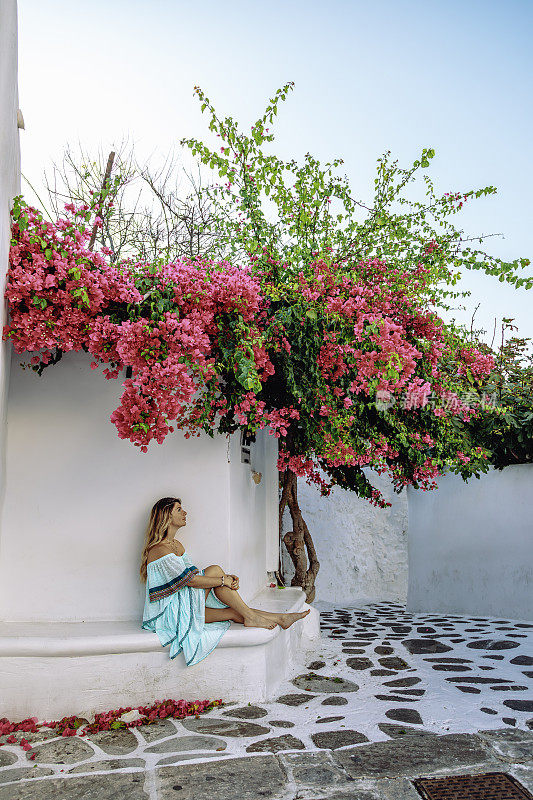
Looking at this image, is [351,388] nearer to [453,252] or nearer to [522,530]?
[453,252]

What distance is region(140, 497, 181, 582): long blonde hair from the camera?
4715 millimetres

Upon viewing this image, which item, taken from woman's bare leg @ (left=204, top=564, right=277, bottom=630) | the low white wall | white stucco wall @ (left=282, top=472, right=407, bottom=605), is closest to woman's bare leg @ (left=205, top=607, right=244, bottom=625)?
woman's bare leg @ (left=204, top=564, right=277, bottom=630)

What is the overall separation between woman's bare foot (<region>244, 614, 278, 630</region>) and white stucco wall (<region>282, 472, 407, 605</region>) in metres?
6.41

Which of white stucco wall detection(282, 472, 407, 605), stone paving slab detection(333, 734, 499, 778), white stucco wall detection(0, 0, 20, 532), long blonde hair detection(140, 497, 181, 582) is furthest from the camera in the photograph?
white stucco wall detection(282, 472, 407, 605)

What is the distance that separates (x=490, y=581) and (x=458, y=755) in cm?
600

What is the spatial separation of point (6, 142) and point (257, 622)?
384 cm

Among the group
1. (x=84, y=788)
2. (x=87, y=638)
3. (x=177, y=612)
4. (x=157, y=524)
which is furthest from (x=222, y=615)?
(x=84, y=788)

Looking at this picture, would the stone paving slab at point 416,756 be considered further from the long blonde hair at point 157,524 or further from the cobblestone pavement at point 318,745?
the long blonde hair at point 157,524

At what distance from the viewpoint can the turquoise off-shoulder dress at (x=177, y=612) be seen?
177 inches

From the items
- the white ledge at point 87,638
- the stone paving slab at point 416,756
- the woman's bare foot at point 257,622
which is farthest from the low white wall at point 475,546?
the stone paving slab at point 416,756

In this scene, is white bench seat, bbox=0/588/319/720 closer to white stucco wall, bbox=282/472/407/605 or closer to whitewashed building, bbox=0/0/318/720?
whitewashed building, bbox=0/0/318/720

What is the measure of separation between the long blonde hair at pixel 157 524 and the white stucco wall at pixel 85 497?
0.69 feet

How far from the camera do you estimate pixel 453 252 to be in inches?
243

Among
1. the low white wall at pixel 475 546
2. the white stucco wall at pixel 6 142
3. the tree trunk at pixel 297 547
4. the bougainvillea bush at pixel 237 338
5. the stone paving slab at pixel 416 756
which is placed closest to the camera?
the stone paving slab at pixel 416 756
